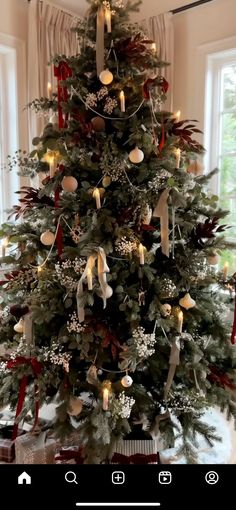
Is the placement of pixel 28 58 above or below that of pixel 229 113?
above

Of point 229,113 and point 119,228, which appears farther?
point 229,113

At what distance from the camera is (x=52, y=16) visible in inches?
96.7

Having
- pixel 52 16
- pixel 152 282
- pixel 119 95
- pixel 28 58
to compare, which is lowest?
pixel 152 282

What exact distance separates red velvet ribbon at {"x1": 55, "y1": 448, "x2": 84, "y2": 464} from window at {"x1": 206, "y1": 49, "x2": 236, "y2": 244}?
1.80m

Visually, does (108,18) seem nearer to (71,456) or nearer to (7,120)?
(7,120)

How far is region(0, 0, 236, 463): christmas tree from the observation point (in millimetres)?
1267

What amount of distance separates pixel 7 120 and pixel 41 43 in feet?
1.74

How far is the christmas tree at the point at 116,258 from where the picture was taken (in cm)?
127
